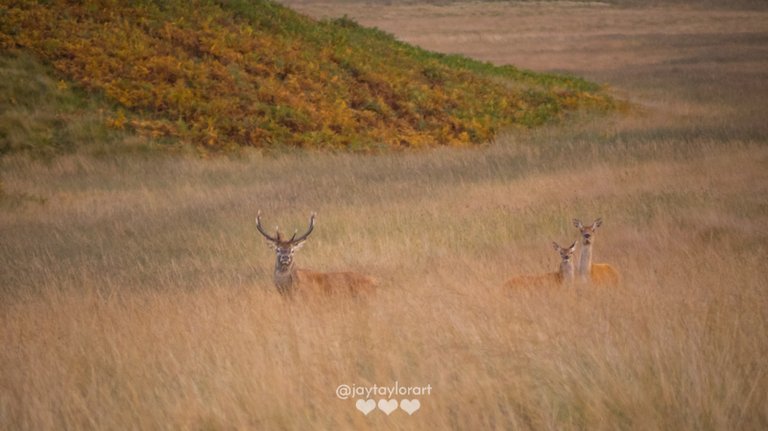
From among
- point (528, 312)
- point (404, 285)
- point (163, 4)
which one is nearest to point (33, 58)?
point (163, 4)

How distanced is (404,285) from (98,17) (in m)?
23.9

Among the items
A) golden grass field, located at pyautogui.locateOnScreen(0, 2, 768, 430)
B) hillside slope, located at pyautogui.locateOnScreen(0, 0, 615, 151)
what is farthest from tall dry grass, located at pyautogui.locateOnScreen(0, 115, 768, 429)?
hillside slope, located at pyautogui.locateOnScreen(0, 0, 615, 151)

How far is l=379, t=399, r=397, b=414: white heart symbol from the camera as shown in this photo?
17.5 feet

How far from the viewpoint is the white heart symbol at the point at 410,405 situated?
210 inches

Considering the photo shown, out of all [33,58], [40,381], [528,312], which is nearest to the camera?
[40,381]

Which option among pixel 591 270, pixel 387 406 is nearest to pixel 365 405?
pixel 387 406

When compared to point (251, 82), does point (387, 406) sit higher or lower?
lower

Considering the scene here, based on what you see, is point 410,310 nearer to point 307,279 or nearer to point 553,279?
→ point 553,279

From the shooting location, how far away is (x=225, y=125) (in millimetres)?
24812

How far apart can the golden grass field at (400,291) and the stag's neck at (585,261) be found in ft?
1.34

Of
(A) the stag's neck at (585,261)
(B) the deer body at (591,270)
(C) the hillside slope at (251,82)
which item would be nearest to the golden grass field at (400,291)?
(B) the deer body at (591,270)

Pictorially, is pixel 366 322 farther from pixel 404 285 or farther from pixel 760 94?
pixel 760 94

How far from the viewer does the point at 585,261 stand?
9453mm

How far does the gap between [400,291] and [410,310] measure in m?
1.10
